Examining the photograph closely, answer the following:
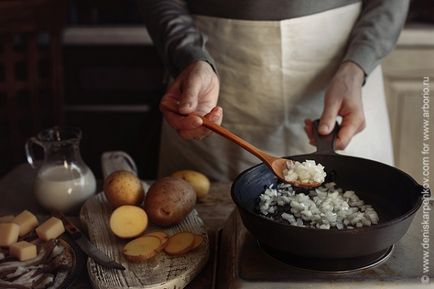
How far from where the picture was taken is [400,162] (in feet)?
6.75

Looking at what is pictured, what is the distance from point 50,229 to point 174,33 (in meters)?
0.49

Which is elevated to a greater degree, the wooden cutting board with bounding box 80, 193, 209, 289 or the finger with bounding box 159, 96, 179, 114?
the finger with bounding box 159, 96, 179, 114

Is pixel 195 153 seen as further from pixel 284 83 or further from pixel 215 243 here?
pixel 215 243

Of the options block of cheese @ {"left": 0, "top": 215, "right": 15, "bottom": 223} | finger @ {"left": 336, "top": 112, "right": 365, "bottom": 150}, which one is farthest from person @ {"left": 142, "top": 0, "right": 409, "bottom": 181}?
block of cheese @ {"left": 0, "top": 215, "right": 15, "bottom": 223}

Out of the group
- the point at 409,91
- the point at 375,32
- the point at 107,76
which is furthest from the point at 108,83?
the point at 375,32

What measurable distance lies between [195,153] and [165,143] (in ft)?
0.28

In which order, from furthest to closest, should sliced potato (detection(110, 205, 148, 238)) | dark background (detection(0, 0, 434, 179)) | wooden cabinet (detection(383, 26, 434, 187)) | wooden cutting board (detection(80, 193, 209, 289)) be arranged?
dark background (detection(0, 0, 434, 179)) → wooden cabinet (detection(383, 26, 434, 187)) → sliced potato (detection(110, 205, 148, 238)) → wooden cutting board (detection(80, 193, 209, 289))

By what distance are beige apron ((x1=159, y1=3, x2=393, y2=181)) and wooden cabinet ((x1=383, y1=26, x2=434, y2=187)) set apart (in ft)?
2.71

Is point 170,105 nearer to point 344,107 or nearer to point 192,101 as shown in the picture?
point 192,101

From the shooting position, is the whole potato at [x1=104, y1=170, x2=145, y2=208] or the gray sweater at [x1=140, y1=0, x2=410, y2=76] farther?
the gray sweater at [x1=140, y1=0, x2=410, y2=76]

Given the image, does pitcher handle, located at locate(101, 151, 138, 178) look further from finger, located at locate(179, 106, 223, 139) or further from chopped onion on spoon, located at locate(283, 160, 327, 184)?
chopped onion on spoon, located at locate(283, 160, 327, 184)

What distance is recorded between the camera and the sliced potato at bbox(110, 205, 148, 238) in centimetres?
88

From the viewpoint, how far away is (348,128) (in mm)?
1052

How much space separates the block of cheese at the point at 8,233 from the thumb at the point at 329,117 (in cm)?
50
